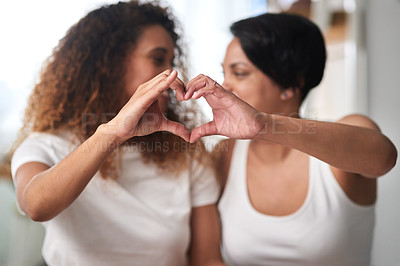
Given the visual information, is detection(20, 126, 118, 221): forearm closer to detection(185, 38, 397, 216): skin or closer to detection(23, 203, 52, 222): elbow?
detection(23, 203, 52, 222): elbow

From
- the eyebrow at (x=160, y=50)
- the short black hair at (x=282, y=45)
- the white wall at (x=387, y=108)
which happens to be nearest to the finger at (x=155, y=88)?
the eyebrow at (x=160, y=50)

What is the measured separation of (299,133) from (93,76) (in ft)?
1.45

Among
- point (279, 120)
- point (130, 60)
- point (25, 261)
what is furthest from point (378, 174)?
point (25, 261)

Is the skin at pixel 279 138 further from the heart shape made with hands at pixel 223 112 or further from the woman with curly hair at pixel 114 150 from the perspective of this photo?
the woman with curly hair at pixel 114 150

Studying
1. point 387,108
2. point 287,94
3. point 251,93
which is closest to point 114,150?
point 251,93

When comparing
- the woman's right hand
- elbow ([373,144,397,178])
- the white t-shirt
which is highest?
the woman's right hand

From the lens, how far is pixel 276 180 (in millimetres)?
847

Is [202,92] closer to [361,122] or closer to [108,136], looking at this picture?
[108,136]

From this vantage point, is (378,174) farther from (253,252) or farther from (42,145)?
(42,145)

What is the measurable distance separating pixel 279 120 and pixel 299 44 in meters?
0.35

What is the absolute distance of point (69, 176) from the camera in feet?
1.71

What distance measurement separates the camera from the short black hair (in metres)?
0.77

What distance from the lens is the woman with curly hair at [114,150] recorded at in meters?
0.69

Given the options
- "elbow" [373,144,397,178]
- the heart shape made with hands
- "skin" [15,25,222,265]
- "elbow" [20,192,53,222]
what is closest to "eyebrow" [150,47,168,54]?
"skin" [15,25,222,265]
